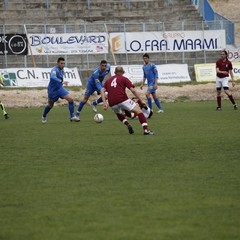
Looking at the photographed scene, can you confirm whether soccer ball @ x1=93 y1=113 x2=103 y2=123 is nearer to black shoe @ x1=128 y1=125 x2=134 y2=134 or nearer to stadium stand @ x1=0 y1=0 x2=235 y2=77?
black shoe @ x1=128 y1=125 x2=134 y2=134

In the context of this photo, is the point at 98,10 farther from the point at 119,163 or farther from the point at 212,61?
the point at 119,163

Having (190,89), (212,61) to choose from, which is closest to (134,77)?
(190,89)

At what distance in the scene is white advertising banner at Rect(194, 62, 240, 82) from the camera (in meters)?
46.4

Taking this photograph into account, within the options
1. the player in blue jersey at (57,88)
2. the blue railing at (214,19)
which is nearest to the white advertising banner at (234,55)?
the blue railing at (214,19)

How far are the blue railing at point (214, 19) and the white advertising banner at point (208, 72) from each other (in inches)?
142

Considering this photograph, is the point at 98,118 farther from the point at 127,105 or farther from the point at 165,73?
the point at 165,73

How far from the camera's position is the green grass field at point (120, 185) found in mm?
9445

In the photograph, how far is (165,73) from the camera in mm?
45562

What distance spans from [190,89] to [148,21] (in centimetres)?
998

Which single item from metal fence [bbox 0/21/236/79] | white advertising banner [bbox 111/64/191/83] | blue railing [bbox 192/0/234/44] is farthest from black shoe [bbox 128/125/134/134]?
blue railing [bbox 192/0/234/44]

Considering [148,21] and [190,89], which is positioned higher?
[148,21]

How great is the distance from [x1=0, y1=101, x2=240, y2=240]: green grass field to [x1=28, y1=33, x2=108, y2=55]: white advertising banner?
76.4 ft

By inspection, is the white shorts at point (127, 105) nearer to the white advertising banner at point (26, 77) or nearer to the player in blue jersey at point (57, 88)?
the player in blue jersey at point (57, 88)

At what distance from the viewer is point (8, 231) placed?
31.0ft
